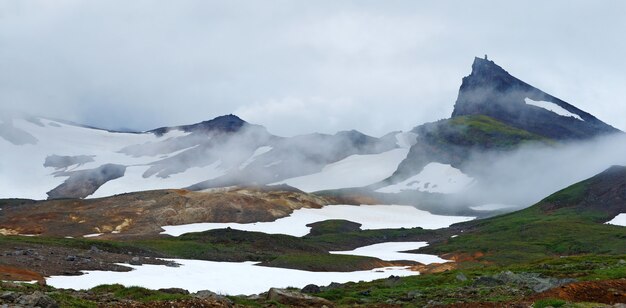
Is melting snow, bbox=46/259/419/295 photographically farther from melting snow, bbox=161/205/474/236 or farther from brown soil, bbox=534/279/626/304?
melting snow, bbox=161/205/474/236

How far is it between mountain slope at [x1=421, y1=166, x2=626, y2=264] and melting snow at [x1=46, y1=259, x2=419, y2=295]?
4501 cm

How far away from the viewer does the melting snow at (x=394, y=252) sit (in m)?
99.8

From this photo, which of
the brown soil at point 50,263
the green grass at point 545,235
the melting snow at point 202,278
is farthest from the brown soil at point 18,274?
the green grass at point 545,235

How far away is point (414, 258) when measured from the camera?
331 ft

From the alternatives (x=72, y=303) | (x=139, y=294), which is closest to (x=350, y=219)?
(x=139, y=294)

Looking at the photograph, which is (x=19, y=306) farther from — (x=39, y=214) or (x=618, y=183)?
(x=618, y=183)

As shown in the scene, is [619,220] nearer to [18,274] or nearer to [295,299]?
[295,299]

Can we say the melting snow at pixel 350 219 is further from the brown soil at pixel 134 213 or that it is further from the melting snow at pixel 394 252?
the melting snow at pixel 394 252

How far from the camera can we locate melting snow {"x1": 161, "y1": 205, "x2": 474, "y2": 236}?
453 feet

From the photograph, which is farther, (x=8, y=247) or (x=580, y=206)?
(x=580, y=206)

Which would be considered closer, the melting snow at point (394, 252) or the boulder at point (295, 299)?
the boulder at point (295, 299)

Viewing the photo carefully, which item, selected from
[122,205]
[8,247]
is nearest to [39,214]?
[122,205]

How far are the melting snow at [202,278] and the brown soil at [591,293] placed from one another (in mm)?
23742

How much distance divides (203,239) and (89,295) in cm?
8175
